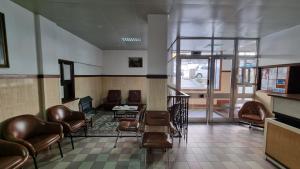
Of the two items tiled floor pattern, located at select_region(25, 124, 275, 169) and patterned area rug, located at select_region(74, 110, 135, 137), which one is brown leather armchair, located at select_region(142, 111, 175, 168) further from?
patterned area rug, located at select_region(74, 110, 135, 137)

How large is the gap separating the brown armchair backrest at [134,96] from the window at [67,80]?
283 cm

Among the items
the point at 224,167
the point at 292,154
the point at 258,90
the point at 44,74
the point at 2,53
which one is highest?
the point at 2,53

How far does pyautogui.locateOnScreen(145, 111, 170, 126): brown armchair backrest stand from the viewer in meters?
2.82

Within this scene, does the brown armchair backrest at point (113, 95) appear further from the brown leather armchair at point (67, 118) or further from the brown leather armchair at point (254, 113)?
the brown leather armchair at point (254, 113)

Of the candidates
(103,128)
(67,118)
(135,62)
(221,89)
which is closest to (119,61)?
(135,62)

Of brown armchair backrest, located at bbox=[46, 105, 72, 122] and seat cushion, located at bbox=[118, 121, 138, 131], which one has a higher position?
brown armchair backrest, located at bbox=[46, 105, 72, 122]

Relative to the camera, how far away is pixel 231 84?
4816 millimetres

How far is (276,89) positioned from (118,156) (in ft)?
14.7

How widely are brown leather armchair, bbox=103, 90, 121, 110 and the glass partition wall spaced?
3.02 m

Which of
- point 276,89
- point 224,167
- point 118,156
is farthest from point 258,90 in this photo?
point 118,156

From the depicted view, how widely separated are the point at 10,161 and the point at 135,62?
19.3 feet

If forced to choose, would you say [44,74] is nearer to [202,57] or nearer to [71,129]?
[71,129]

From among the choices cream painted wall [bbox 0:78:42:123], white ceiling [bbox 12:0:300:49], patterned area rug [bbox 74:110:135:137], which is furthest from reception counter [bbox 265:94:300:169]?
cream painted wall [bbox 0:78:42:123]

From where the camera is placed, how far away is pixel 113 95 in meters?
6.92
